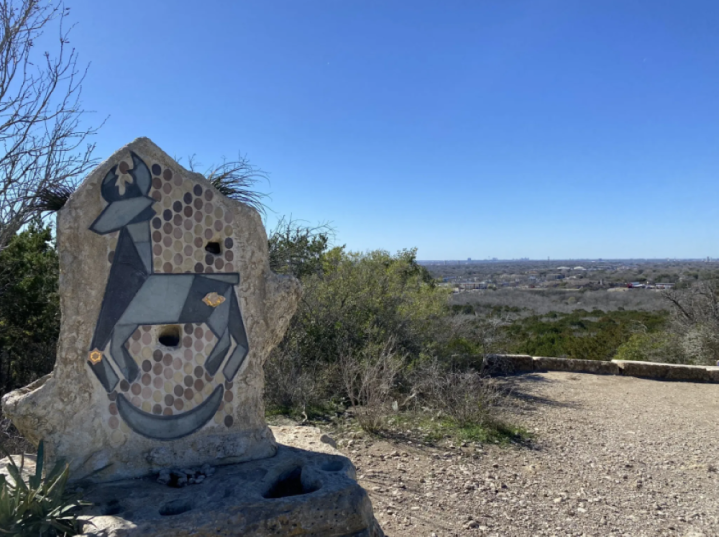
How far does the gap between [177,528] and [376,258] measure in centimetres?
809

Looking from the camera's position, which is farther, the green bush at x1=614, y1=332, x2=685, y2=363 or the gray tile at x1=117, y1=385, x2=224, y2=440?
the green bush at x1=614, y1=332, x2=685, y2=363

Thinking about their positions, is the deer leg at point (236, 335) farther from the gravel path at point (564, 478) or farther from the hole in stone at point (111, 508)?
the gravel path at point (564, 478)

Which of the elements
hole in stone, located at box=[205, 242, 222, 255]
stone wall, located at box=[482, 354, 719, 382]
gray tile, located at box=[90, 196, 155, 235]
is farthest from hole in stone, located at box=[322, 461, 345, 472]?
stone wall, located at box=[482, 354, 719, 382]

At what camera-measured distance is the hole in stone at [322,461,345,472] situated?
345 centimetres

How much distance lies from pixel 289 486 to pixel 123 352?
1.41 m

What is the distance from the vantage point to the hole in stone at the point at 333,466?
3449 millimetres

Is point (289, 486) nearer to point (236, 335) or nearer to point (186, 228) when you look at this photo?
point (236, 335)

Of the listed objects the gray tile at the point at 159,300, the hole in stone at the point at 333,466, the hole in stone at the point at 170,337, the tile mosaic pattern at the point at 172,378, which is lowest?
the hole in stone at the point at 333,466

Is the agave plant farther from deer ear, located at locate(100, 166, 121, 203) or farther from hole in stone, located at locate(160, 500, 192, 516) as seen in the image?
deer ear, located at locate(100, 166, 121, 203)

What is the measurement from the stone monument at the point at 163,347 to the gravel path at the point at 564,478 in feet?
4.42

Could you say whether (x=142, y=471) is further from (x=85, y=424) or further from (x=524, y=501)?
(x=524, y=501)

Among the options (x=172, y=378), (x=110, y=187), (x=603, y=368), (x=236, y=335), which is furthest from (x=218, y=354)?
(x=603, y=368)

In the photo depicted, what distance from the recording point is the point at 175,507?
9.21 feet

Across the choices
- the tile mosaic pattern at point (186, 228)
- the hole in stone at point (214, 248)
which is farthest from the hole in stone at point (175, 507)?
the hole in stone at point (214, 248)
